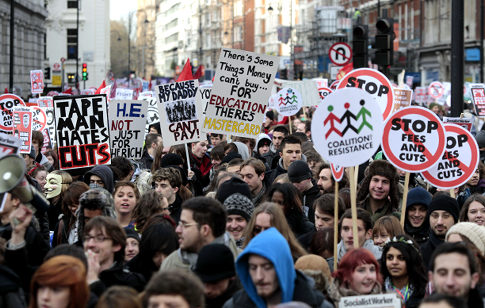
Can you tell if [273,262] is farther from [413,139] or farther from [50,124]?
[50,124]

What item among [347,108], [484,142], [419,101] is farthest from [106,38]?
[347,108]

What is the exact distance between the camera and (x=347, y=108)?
799 centimetres

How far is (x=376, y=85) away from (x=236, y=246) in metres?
4.89

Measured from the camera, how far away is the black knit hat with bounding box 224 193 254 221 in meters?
7.84

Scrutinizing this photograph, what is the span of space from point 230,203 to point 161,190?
7.16ft

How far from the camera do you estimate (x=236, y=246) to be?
701 cm

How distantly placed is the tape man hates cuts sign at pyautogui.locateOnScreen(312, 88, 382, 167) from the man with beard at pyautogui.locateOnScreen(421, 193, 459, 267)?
1.06 m

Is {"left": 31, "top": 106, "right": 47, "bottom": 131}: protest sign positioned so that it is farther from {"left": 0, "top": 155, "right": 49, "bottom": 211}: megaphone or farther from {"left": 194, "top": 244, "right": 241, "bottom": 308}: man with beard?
{"left": 194, "top": 244, "right": 241, "bottom": 308}: man with beard

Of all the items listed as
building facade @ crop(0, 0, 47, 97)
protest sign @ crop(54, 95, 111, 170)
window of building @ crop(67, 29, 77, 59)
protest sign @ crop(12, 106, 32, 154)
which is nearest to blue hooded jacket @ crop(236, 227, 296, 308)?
protest sign @ crop(54, 95, 111, 170)

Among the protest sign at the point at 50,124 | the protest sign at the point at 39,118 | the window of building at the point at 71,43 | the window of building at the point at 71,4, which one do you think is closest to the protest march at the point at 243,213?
the protest sign at the point at 39,118

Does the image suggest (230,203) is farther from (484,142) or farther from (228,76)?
(484,142)

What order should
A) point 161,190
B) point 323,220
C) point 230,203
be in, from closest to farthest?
point 230,203 → point 323,220 → point 161,190

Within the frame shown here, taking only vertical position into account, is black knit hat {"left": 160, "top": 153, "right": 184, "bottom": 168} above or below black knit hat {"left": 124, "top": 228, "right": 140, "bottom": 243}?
above

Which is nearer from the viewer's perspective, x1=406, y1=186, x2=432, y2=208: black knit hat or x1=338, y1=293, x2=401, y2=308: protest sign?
x1=338, y1=293, x2=401, y2=308: protest sign
